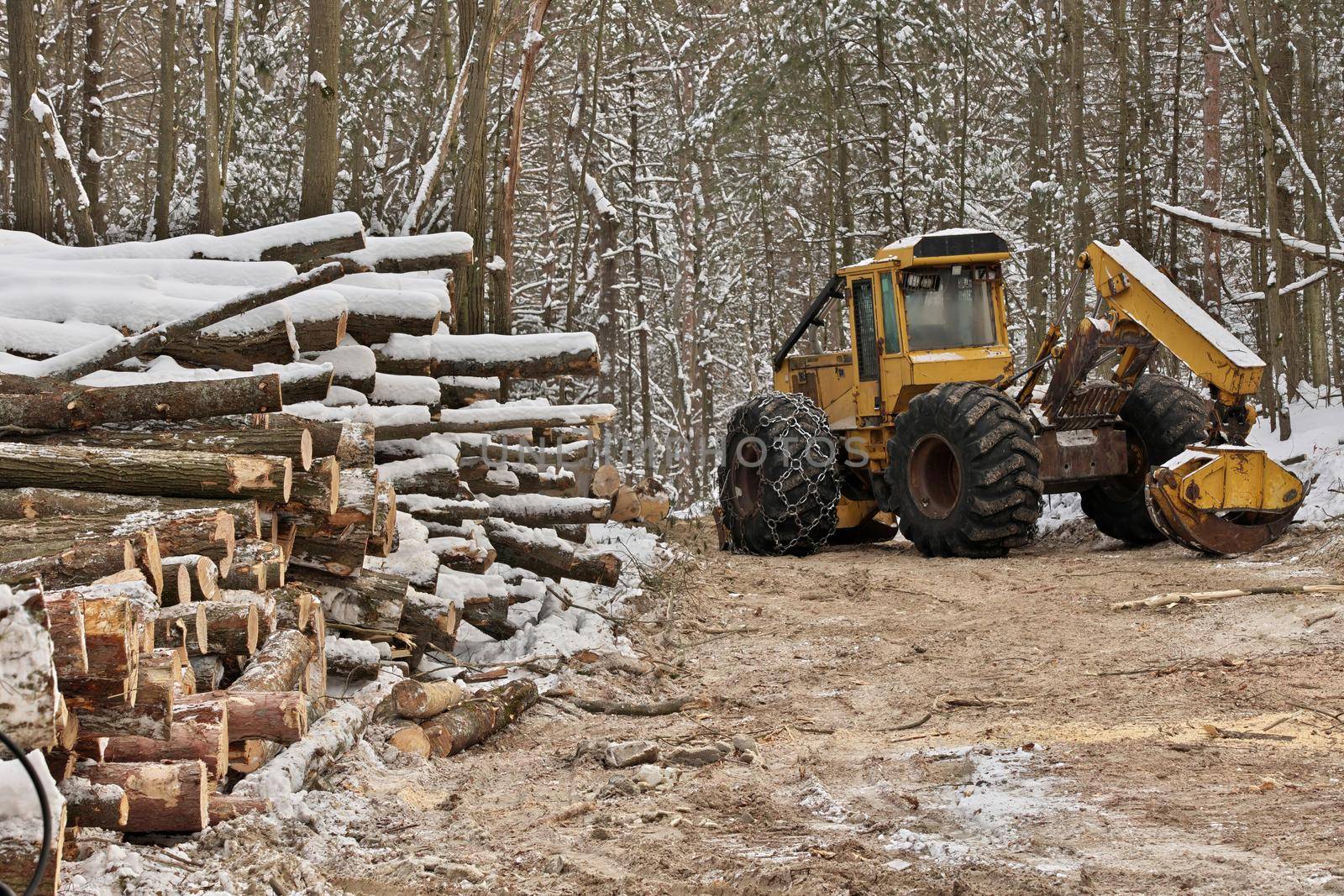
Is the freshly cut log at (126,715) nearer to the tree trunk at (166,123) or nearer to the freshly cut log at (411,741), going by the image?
the freshly cut log at (411,741)

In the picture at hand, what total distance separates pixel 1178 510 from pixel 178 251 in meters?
7.66

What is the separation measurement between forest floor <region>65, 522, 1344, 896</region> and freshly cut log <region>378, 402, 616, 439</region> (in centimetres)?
238

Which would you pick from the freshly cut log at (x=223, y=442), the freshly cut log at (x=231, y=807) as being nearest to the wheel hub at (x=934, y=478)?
the freshly cut log at (x=223, y=442)

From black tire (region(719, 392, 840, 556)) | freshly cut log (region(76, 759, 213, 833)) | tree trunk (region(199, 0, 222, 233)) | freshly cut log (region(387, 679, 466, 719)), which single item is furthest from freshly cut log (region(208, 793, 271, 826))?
black tire (region(719, 392, 840, 556))

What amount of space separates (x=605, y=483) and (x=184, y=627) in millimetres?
9257

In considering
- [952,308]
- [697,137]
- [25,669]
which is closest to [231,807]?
[25,669]

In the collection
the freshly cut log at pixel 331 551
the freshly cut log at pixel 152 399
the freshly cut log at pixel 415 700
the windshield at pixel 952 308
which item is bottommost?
the freshly cut log at pixel 415 700

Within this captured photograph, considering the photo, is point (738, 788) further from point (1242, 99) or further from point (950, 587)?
point (1242, 99)

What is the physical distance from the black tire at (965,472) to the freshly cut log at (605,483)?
363 centimetres

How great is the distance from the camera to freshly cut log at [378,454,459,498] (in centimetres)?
855

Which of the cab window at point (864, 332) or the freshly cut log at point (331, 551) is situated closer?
the freshly cut log at point (331, 551)

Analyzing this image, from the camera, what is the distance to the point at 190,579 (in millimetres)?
5375

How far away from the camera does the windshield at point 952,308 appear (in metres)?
12.3

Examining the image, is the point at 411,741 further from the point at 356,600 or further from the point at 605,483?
the point at 605,483
